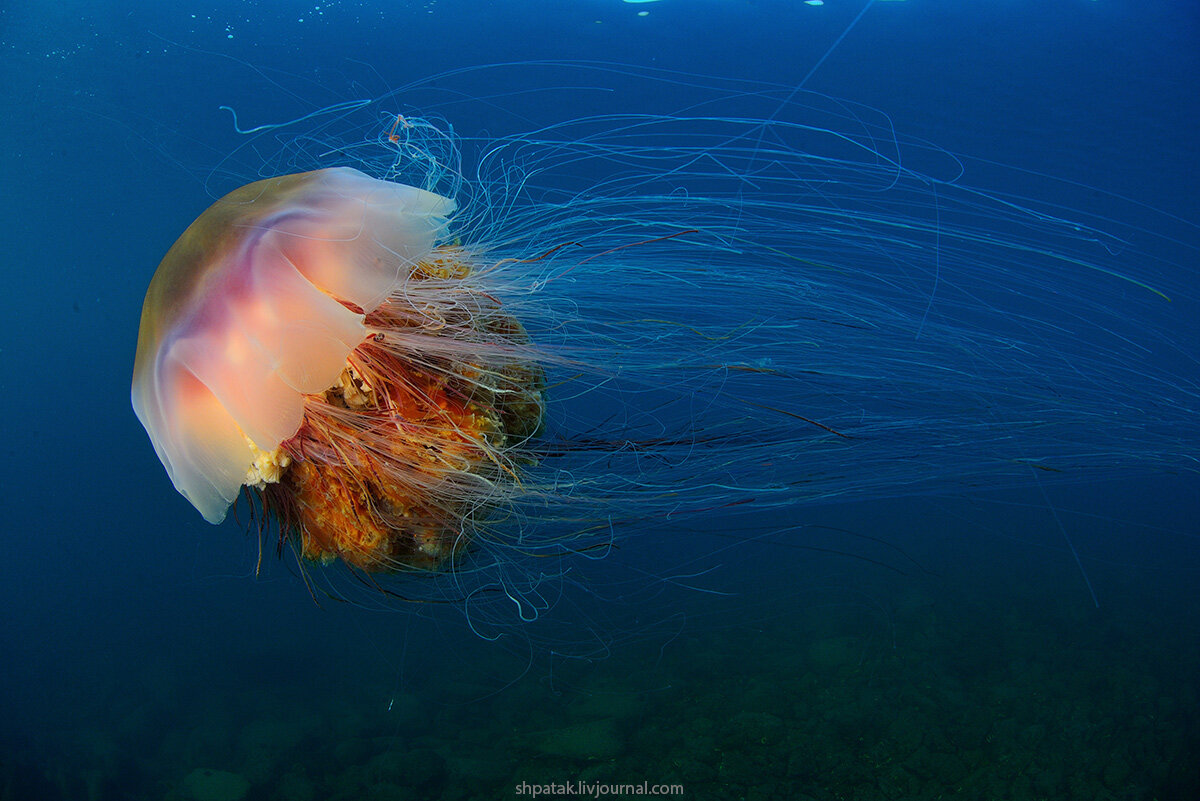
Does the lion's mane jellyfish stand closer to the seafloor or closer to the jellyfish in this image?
the jellyfish

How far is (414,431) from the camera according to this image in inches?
78.5

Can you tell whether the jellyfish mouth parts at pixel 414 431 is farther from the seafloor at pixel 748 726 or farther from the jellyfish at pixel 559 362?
the seafloor at pixel 748 726

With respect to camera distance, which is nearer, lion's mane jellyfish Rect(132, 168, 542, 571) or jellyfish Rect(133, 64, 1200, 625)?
lion's mane jellyfish Rect(132, 168, 542, 571)

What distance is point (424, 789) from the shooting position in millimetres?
3602

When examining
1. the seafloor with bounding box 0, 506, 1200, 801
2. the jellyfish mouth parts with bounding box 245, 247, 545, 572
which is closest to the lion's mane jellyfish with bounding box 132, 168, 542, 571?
the jellyfish mouth parts with bounding box 245, 247, 545, 572

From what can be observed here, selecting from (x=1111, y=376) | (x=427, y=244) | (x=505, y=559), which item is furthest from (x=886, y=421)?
(x=427, y=244)

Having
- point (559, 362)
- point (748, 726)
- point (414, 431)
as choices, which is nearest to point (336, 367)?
point (414, 431)

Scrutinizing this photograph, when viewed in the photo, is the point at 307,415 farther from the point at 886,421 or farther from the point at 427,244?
the point at 886,421

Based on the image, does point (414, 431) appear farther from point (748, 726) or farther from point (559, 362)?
point (748, 726)

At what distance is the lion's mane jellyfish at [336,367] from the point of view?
1775 millimetres

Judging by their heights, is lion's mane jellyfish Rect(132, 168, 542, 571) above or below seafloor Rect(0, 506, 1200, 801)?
above

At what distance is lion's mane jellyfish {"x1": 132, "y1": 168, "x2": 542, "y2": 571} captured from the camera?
1.78 metres

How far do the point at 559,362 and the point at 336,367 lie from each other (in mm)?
703

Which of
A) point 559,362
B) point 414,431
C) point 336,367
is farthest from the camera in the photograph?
point 559,362
